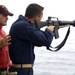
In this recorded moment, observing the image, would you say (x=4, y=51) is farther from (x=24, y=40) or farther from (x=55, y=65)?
(x=55, y=65)

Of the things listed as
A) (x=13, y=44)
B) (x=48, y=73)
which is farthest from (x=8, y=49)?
(x=48, y=73)

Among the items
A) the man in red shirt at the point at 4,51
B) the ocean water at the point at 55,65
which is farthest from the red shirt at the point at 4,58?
the ocean water at the point at 55,65

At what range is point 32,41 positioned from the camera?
19.7ft

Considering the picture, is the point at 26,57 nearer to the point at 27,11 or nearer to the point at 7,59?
the point at 7,59

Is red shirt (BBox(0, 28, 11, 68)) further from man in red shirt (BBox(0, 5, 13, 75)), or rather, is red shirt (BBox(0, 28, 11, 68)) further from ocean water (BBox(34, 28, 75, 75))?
ocean water (BBox(34, 28, 75, 75))

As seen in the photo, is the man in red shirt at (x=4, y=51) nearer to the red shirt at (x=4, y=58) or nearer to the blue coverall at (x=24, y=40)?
the red shirt at (x=4, y=58)

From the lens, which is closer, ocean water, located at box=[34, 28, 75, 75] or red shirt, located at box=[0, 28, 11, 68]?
red shirt, located at box=[0, 28, 11, 68]

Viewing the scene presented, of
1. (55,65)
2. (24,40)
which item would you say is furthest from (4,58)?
(55,65)

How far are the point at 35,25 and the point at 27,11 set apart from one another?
25 centimetres

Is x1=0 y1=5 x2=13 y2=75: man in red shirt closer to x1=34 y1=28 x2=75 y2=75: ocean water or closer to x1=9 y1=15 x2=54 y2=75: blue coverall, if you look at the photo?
x1=9 y1=15 x2=54 y2=75: blue coverall

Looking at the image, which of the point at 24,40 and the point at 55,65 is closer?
the point at 24,40

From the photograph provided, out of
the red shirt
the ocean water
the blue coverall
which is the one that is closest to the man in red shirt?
the red shirt

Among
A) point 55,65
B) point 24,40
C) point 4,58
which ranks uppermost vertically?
point 24,40

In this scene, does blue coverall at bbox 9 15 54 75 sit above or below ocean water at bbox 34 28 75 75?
above
